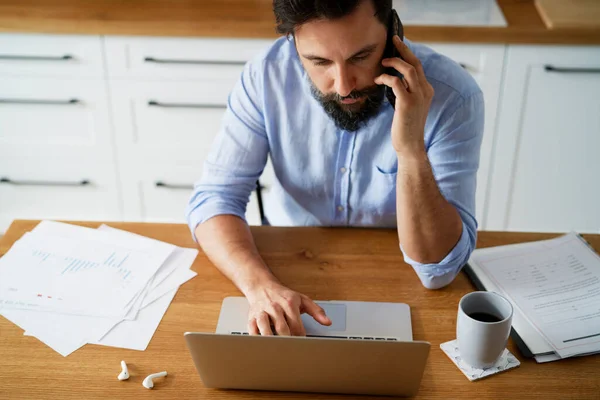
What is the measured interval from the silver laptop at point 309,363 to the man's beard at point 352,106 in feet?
1.80

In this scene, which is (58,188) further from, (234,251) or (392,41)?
(392,41)

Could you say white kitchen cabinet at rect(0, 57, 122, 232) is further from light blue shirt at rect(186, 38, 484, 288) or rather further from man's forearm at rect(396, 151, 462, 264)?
man's forearm at rect(396, 151, 462, 264)

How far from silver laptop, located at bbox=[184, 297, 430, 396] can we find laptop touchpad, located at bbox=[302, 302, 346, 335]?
0.14 meters

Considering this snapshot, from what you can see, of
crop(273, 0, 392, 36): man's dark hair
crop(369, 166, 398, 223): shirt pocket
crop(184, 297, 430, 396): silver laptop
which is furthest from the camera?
crop(369, 166, 398, 223): shirt pocket

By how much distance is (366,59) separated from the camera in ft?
4.18

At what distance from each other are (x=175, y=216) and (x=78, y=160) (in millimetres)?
430

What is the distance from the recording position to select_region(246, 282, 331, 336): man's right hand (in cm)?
110

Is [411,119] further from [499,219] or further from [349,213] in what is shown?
[499,219]

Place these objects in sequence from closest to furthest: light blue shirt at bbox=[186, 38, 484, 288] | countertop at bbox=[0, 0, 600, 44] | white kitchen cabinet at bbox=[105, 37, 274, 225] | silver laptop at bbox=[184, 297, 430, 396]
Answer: silver laptop at bbox=[184, 297, 430, 396] → light blue shirt at bbox=[186, 38, 484, 288] → countertop at bbox=[0, 0, 600, 44] → white kitchen cabinet at bbox=[105, 37, 274, 225]

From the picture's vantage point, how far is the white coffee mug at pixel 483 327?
3.28 feet

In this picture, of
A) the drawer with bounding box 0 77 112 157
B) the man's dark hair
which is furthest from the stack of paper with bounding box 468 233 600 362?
the drawer with bounding box 0 77 112 157

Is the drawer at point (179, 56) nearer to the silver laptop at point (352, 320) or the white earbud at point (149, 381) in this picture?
the silver laptop at point (352, 320)

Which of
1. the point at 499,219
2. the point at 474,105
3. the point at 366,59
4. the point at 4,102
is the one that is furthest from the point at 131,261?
the point at 499,219

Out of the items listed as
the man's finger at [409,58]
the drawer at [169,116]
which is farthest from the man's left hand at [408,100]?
the drawer at [169,116]
